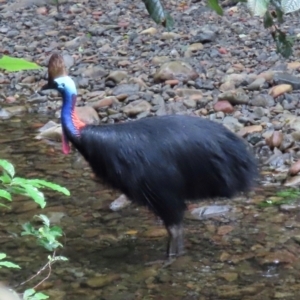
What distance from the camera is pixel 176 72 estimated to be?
286 inches

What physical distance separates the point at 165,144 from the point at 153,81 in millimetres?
3547

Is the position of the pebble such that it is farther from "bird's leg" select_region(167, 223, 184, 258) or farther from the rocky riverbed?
"bird's leg" select_region(167, 223, 184, 258)

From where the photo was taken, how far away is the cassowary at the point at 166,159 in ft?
12.5

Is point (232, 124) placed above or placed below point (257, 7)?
below

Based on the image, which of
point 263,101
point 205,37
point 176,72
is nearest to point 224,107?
point 263,101

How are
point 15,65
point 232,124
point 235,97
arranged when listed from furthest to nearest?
point 235,97
point 232,124
point 15,65

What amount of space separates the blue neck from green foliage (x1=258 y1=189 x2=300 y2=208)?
1257mm

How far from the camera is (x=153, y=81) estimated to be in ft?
24.1

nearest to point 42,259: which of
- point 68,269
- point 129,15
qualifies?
point 68,269

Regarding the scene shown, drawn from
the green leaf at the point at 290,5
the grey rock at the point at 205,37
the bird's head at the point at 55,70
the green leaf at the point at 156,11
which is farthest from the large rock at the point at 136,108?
the green leaf at the point at 290,5

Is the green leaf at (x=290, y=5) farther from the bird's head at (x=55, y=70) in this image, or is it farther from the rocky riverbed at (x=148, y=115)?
the bird's head at (x=55, y=70)

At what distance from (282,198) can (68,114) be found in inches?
56.4

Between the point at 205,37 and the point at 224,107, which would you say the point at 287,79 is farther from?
the point at 205,37

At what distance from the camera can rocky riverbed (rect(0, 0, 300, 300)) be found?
11.9ft
